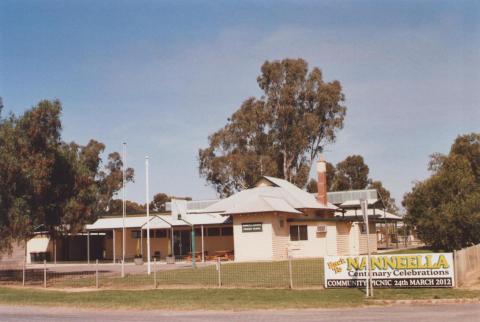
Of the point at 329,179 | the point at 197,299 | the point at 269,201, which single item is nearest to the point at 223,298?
the point at 197,299

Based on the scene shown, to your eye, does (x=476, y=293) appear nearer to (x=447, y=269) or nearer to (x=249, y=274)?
(x=447, y=269)

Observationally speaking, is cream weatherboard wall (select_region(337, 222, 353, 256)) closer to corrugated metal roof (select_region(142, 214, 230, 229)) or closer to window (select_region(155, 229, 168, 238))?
corrugated metal roof (select_region(142, 214, 230, 229))

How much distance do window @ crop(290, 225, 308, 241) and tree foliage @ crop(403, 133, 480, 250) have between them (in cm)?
723

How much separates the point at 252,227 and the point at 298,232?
12.8 feet

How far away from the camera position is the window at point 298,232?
41509 mm

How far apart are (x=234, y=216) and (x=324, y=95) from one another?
24.9 m

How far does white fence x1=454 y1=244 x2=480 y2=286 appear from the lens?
61.2 ft

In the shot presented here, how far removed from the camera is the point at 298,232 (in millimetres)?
41719

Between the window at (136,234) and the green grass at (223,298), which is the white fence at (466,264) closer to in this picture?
the green grass at (223,298)

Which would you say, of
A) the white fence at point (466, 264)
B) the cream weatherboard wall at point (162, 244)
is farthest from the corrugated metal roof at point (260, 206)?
the white fence at point (466, 264)

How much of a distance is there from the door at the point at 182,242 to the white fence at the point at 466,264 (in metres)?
26.1

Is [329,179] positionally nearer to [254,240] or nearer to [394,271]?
[254,240]

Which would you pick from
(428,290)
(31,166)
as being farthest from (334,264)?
(31,166)

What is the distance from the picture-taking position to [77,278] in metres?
28.8
